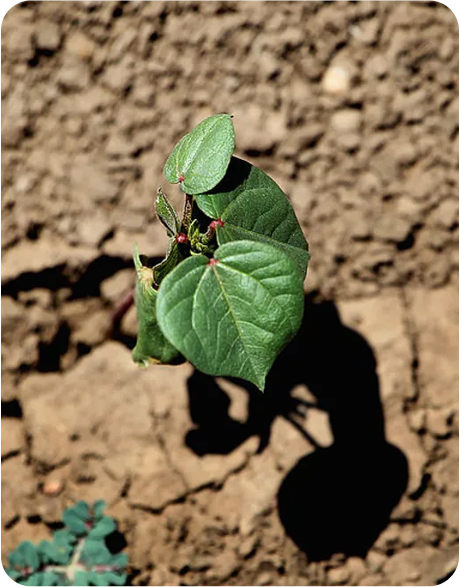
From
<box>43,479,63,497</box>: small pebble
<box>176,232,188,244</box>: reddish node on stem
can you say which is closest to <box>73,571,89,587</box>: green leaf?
<box>43,479,63,497</box>: small pebble

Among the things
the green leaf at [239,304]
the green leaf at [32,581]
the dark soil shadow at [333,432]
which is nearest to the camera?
the green leaf at [239,304]

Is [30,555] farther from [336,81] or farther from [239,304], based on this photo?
[336,81]

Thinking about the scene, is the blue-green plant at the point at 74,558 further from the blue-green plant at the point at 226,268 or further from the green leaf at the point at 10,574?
the blue-green plant at the point at 226,268

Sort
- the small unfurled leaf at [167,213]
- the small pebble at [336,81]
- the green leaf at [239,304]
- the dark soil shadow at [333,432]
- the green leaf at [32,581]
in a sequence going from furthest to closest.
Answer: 1. the small pebble at [336,81]
2. the dark soil shadow at [333,432]
3. the green leaf at [32,581]
4. the small unfurled leaf at [167,213]
5. the green leaf at [239,304]

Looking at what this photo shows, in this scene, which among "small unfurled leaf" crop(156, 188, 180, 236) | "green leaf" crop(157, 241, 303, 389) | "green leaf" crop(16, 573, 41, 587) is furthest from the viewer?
"green leaf" crop(16, 573, 41, 587)

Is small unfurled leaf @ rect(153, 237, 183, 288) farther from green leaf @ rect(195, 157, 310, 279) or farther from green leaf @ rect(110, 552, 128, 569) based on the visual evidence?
green leaf @ rect(110, 552, 128, 569)

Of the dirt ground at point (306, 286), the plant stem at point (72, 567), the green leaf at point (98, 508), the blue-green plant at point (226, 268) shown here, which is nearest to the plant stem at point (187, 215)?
the blue-green plant at point (226, 268)
